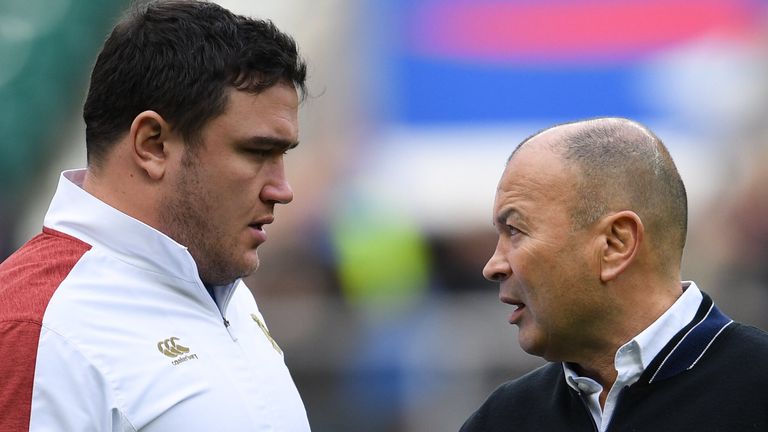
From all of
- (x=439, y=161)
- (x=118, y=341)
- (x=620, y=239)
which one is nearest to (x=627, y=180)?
(x=620, y=239)

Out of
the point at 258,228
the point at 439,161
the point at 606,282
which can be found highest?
the point at 258,228

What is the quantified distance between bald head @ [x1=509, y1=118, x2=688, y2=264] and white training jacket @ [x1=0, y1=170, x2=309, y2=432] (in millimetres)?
963

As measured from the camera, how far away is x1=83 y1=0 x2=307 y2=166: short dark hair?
3.15 m

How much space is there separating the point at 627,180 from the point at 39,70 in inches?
314

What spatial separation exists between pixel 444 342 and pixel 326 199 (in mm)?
1448

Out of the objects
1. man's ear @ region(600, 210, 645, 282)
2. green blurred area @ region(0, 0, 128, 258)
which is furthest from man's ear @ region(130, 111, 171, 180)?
green blurred area @ region(0, 0, 128, 258)

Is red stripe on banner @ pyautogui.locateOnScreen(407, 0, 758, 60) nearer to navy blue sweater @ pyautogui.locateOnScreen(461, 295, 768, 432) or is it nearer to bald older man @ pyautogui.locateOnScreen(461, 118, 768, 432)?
bald older man @ pyautogui.locateOnScreen(461, 118, 768, 432)

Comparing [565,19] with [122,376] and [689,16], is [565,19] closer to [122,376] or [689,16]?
[689,16]

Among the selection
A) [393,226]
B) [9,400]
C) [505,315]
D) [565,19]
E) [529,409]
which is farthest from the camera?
[565,19]

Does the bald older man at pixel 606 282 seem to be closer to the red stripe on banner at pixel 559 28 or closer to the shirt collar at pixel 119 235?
the shirt collar at pixel 119 235

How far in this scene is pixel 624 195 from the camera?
10.6 ft

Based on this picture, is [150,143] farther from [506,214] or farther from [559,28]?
[559,28]

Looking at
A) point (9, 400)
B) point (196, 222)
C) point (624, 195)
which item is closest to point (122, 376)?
point (9, 400)

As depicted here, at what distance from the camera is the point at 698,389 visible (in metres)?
3.08
